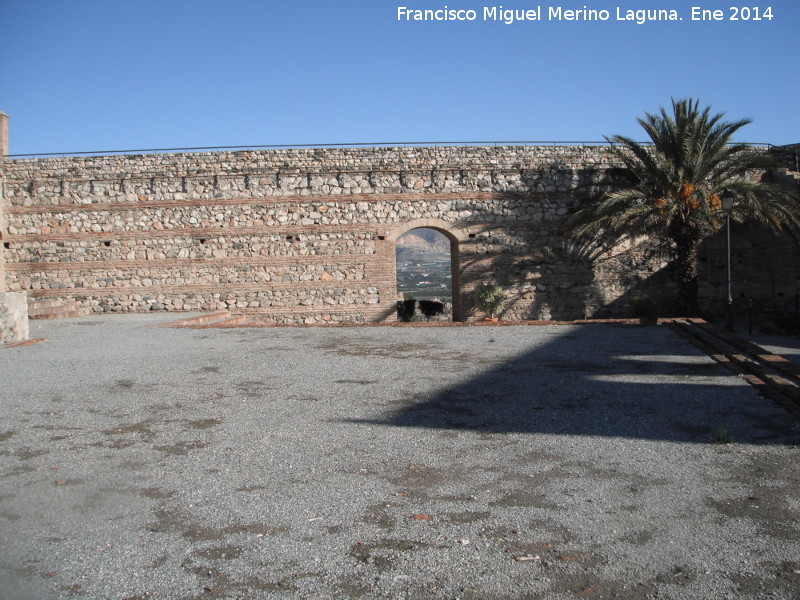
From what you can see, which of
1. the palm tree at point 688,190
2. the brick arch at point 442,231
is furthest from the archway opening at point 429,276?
the palm tree at point 688,190

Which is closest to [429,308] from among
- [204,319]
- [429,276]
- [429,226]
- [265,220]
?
[429,226]

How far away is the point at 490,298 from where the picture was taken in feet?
54.8

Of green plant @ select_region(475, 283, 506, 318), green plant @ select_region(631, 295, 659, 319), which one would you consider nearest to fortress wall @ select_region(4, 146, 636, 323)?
green plant @ select_region(475, 283, 506, 318)

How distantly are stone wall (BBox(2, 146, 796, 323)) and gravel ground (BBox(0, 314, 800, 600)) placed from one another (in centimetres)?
960

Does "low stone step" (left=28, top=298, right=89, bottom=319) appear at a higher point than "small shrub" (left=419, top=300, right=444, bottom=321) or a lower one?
higher

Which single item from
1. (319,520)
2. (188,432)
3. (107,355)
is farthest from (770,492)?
(107,355)

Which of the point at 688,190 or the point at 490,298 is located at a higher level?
the point at 688,190

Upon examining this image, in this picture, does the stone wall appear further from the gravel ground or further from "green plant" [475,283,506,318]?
the gravel ground

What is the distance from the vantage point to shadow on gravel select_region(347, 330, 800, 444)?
5145mm

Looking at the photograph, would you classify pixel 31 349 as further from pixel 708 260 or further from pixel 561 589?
pixel 708 260

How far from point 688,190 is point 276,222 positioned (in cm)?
965

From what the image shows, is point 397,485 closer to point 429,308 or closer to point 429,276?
point 429,308

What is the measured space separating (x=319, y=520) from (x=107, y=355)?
6720 millimetres

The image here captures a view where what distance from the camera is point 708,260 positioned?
704 inches
